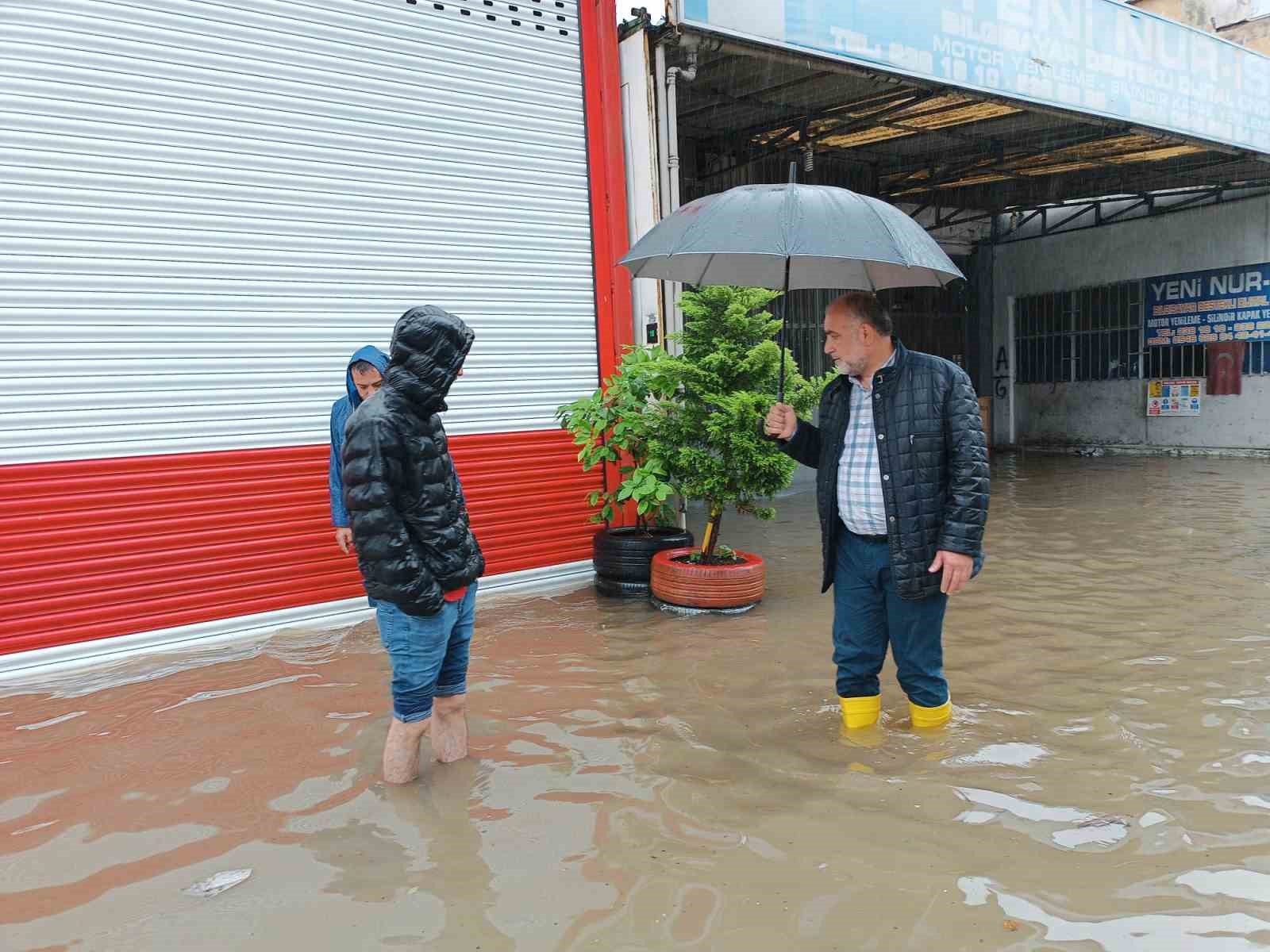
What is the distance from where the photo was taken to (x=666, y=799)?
127 inches

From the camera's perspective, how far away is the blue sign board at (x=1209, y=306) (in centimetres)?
1522

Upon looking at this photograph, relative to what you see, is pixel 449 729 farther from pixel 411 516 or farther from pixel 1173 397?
pixel 1173 397

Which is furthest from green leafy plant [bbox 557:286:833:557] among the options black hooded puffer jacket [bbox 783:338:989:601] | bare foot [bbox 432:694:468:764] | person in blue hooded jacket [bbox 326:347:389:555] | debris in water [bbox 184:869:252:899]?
debris in water [bbox 184:869:252:899]

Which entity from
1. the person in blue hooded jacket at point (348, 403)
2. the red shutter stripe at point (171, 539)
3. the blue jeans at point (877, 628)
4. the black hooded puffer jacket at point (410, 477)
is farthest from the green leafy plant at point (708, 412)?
the black hooded puffer jacket at point (410, 477)

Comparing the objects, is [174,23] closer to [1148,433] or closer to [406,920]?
[406,920]

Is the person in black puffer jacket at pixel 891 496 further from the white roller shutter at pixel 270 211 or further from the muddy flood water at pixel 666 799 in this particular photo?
the white roller shutter at pixel 270 211

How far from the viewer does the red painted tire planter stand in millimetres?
5879

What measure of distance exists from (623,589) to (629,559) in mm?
246

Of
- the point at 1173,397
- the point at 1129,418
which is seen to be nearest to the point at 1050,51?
the point at 1173,397

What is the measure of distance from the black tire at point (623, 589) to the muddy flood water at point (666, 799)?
0.73 m

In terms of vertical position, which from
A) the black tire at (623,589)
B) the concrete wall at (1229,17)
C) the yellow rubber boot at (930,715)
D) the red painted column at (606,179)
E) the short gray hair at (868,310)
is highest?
the concrete wall at (1229,17)

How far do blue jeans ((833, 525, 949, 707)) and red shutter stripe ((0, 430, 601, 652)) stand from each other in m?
3.59

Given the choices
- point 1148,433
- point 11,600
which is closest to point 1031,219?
point 1148,433

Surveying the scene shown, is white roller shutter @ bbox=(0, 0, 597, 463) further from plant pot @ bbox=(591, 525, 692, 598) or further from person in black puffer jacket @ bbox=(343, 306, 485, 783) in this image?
person in black puffer jacket @ bbox=(343, 306, 485, 783)
